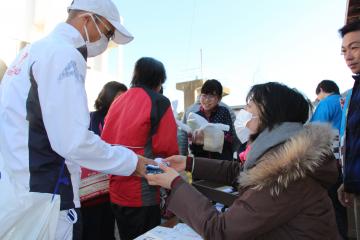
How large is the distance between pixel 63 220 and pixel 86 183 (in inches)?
37.3

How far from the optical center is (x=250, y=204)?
3.74 feet

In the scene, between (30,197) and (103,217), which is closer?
(30,197)

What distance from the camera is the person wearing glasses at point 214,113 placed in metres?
3.19

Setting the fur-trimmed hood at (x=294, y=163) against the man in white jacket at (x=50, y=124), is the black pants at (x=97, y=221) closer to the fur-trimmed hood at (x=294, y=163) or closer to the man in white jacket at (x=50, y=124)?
the man in white jacket at (x=50, y=124)

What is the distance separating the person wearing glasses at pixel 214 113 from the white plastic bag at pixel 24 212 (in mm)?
2108

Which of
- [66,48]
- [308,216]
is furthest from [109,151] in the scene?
[308,216]

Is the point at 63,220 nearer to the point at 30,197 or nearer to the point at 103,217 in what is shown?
the point at 30,197

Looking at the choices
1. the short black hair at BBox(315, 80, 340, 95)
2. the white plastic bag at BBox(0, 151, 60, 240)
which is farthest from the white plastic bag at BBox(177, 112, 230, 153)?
the short black hair at BBox(315, 80, 340, 95)

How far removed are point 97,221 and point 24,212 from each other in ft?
5.40

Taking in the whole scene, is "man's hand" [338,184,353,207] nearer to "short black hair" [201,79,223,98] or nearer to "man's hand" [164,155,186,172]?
"man's hand" [164,155,186,172]

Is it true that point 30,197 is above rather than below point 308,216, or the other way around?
above

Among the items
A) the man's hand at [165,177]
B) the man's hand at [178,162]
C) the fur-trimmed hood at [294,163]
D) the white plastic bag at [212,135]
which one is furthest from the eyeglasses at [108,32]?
the white plastic bag at [212,135]

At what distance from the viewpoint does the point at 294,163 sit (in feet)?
3.73

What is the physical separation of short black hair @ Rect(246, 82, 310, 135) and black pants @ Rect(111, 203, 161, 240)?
1035mm
